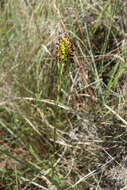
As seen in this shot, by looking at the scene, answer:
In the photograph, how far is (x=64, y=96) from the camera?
1396 millimetres

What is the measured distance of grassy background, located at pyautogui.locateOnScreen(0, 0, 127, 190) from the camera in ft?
4.04

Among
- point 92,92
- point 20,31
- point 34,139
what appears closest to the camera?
point 92,92

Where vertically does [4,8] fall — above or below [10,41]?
above

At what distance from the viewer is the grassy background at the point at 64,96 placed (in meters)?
1.23

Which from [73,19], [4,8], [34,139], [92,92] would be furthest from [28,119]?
[4,8]

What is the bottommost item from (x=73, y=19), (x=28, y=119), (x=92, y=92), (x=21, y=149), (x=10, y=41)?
(x=21, y=149)

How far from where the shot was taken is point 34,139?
1.45m

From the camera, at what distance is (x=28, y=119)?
1.45m

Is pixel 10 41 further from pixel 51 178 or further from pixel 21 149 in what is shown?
pixel 51 178

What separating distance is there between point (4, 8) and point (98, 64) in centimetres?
53

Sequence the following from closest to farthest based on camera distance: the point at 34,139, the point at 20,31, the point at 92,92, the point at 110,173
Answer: the point at 110,173
the point at 92,92
the point at 34,139
the point at 20,31

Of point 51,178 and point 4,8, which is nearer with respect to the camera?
point 51,178

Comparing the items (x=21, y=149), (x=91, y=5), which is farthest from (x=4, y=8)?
(x=21, y=149)

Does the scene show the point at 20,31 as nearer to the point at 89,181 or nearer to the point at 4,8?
the point at 4,8
